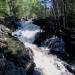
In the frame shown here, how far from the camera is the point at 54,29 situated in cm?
2897

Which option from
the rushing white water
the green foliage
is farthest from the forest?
the green foliage

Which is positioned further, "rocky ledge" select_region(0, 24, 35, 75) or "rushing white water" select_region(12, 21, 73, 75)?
"rushing white water" select_region(12, 21, 73, 75)

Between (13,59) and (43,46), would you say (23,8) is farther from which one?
(13,59)

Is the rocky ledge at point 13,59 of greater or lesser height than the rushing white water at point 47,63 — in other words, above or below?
above

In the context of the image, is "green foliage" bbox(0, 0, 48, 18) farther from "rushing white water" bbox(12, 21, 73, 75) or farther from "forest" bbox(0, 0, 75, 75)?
"rushing white water" bbox(12, 21, 73, 75)

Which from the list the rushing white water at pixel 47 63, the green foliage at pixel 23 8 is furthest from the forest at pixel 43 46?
the green foliage at pixel 23 8

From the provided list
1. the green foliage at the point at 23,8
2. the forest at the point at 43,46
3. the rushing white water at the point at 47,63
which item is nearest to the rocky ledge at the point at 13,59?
the forest at the point at 43,46

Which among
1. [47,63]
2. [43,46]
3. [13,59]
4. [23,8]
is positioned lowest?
[47,63]

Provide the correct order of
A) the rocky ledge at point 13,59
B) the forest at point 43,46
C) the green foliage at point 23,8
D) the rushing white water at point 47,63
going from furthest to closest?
the green foliage at point 23,8
the rushing white water at point 47,63
the forest at point 43,46
the rocky ledge at point 13,59

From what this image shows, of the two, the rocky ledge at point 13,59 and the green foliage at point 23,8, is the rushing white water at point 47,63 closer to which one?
the rocky ledge at point 13,59

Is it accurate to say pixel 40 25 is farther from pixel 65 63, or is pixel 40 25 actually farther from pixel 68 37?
pixel 65 63

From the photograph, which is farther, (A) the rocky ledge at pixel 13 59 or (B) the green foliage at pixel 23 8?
(B) the green foliage at pixel 23 8

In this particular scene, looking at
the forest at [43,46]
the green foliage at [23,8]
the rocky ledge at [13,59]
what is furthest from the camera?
the green foliage at [23,8]

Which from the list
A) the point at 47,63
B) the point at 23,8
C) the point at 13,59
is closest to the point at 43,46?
the point at 47,63
